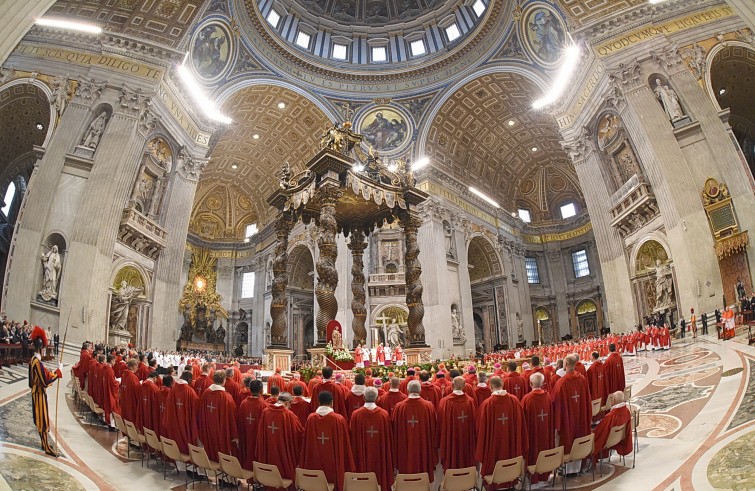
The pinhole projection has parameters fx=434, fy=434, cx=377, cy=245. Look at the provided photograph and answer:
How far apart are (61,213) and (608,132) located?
17.6 meters

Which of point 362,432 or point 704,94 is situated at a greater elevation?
point 704,94

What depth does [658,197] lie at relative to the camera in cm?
1305

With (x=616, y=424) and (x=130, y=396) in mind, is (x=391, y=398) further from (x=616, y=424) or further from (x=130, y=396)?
(x=130, y=396)

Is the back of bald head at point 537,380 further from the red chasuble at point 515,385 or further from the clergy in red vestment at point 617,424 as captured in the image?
the red chasuble at point 515,385

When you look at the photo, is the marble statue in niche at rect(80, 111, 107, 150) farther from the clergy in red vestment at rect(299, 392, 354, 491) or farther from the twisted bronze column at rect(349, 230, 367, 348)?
the clergy in red vestment at rect(299, 392, 354, 491)

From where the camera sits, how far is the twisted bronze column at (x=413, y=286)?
36.1 ft

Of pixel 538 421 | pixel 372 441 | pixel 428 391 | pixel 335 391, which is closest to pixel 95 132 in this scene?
pixel 335 391

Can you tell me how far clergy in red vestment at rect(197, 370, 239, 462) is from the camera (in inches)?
159

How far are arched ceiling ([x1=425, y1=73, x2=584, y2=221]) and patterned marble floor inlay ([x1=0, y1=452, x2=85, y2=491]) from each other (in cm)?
1998

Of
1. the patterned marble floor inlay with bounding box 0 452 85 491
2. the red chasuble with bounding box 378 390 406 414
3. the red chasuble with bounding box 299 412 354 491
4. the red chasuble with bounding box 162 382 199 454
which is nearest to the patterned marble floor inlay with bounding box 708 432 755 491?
the red chasuble with bounding box 378 390 406 414

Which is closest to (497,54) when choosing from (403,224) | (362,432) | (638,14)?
(638,14)

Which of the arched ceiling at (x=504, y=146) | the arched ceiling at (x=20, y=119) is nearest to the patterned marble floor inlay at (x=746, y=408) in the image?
the arched ceiling at (x=504, y=146)

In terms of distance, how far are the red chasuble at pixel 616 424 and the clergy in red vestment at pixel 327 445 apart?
2.29 meters

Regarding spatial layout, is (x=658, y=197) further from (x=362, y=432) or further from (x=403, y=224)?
(x=362, y=432)
